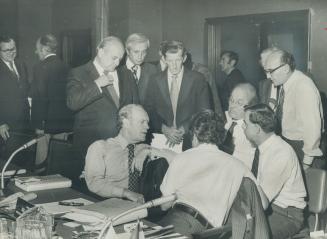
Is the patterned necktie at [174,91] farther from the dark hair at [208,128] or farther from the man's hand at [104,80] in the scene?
the dark hair at [208,128]

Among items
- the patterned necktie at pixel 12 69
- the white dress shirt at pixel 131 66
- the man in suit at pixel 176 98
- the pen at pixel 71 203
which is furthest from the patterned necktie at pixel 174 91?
the patterned necktie at pixel 12 69

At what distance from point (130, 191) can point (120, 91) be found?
1.00m

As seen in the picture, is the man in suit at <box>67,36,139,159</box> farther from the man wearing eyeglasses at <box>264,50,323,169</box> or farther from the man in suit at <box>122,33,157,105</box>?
the man wearing eyeglasses at <box>264,50,323,169</box>

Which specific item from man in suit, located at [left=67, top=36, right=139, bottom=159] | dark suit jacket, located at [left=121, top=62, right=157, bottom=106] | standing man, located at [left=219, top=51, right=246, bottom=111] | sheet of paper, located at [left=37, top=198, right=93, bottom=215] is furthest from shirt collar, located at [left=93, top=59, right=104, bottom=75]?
sheet of paper, located at [left=37, top=198, right=93, bottom=215]

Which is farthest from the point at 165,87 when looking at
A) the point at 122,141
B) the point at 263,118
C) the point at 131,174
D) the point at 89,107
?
the point at 263,118

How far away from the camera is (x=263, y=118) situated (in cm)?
268

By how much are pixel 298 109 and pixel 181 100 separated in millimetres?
860

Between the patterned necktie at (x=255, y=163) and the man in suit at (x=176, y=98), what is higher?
the man in suit at (x=176, y=98)

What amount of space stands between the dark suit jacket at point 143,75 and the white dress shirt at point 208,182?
50.0 inches

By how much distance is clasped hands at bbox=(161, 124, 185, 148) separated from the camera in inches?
131

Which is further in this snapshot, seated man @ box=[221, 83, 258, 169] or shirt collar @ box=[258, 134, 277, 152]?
seated man @ box=[221, 83, 258, 169]

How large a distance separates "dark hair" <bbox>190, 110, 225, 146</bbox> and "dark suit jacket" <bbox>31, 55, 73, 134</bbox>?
4.49 feet

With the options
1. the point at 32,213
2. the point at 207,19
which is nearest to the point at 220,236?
the point at 32,213

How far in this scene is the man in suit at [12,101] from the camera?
4051 mm
